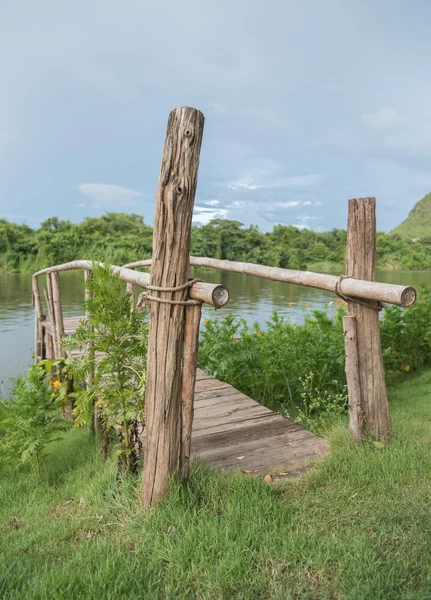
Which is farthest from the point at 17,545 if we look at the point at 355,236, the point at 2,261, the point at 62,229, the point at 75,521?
the point at 62,229

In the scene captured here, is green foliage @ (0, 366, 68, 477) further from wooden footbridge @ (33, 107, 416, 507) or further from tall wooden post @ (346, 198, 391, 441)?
tall wooden post @ (346, 198, 391, 441)

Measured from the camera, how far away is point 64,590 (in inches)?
77.8

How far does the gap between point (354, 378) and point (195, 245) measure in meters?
40.8

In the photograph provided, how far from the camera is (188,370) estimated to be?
8.52ft

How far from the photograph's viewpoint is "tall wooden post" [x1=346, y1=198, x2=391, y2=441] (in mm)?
3188

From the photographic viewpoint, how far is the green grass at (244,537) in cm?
197

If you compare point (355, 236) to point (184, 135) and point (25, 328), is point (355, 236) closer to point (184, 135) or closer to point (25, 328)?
point (184, 135)

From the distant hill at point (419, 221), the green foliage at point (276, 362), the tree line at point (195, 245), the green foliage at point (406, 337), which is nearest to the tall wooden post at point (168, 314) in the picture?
the green foliage at point (276, 362)

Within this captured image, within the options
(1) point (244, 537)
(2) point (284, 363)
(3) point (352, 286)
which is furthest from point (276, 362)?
(1) point (244, 537)

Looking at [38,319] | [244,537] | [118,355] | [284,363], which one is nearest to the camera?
[244,537]

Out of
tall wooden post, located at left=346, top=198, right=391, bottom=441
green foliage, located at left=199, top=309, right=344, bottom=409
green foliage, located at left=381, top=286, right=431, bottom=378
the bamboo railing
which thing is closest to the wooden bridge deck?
tall wooden post, located at left=346, top=198, right=391, bottom=441

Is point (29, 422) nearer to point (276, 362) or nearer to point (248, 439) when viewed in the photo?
point (248, 439)

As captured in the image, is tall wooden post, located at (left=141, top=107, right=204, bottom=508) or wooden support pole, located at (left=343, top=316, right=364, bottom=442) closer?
tall wooden post, located at (left=141, top=107, right=204, bottom=508)

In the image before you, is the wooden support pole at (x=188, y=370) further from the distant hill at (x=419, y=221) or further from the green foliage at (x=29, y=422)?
the distant hill at (x=419, y=221)
